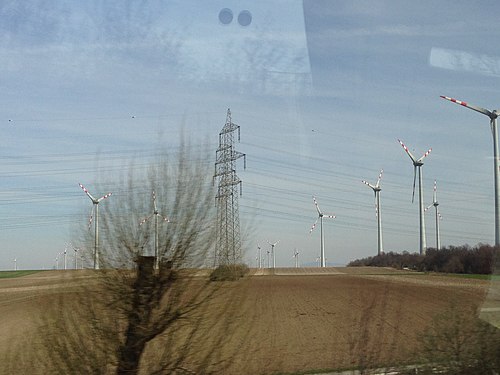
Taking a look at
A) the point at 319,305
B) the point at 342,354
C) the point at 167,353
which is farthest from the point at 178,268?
the point at 319,305

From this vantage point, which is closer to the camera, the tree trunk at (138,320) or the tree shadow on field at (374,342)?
the tree trunk at (138,320)

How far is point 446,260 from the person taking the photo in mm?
51500

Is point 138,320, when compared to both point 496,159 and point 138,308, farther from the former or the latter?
point 496,159

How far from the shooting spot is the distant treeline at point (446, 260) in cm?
3950

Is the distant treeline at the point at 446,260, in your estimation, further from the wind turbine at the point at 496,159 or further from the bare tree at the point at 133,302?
the bare tree at the point at 133,302

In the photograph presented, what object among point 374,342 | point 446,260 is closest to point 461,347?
point 374,342

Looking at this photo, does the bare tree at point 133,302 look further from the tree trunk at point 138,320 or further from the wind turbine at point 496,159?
the wind turbine at point 496,159

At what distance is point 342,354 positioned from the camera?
13570 millimetres

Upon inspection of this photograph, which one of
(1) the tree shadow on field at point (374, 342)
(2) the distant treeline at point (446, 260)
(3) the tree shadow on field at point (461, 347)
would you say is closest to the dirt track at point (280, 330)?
(1) the tree shadow on field at point (374, 342)

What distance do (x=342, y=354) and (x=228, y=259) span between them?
569 centimetres

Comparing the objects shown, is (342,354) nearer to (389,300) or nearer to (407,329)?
(407,329)

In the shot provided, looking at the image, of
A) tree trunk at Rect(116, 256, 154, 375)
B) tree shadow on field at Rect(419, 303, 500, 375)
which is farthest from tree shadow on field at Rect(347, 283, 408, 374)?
tree trunk at Rect(116, 256, 154, 375)

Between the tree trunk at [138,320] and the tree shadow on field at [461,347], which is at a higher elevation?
the tree trunk at [138,320]

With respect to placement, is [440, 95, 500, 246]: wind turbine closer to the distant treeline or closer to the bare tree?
the distant treeline
